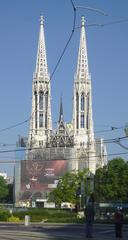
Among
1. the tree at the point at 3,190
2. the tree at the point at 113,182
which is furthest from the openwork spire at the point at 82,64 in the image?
the tree at the point at 113,182

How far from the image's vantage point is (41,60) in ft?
594

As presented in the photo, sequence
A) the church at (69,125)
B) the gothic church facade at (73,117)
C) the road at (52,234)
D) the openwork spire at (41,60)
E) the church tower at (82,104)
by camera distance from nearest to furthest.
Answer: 1. the road at (52,234)
2. the church at (69,125)
3. the gothic church facade at (73,117)
4. the openwork spire at (41,60)
5. the church tower at (82,104)

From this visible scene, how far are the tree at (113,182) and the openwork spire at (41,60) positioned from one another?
63.3m

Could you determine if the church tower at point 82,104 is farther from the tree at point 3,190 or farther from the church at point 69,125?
the tree at point 3,190

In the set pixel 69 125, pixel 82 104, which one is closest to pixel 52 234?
pixel 82 104

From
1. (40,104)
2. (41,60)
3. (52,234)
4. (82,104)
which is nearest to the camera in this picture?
(52,234)

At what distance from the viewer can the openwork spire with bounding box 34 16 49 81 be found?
17900 centimetres

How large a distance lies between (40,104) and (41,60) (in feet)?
41.5

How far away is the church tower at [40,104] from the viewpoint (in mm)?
179250

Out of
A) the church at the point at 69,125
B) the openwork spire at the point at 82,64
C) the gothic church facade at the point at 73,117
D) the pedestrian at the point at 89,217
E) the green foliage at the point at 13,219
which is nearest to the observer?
the pedestrian at the point at 89,217

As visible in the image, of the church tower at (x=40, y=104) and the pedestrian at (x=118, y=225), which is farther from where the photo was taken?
the church tower at (x=40, y=104)

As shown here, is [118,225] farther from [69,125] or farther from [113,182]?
[69,125]

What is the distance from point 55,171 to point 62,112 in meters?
36.6

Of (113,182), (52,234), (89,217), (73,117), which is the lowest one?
(52,234)
